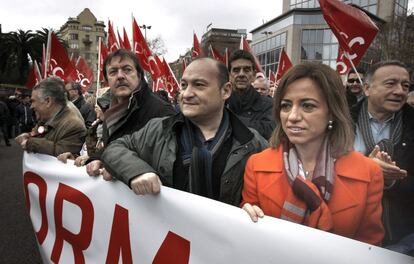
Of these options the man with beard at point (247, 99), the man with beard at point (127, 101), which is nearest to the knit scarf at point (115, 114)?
the man with beard at point (127, 101)

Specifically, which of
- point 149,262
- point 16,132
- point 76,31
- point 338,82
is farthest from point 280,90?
point 76,31

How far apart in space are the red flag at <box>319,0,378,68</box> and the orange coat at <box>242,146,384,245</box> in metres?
2.88

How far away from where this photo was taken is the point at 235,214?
1539mm

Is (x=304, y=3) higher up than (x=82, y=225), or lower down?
higher up

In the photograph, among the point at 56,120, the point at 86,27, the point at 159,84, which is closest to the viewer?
the point at 56,120

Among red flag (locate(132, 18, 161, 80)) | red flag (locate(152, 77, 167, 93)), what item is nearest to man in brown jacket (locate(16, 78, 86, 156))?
red flag (locate(132, 18, 161, 80))

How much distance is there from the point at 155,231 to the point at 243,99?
6.69 ft

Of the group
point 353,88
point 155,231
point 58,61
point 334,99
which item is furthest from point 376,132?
point 58,61

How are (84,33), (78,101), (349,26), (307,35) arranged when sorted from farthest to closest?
1. (84,33)
2. (307,35)
3. (78,101)
4. (349,26)

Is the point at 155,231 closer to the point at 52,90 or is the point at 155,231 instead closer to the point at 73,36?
the point at 52,90

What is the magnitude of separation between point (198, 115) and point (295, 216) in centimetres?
→ 76

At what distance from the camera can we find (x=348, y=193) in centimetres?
A: 152

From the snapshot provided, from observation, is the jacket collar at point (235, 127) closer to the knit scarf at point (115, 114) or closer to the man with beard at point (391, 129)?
the knit scarf at point (115, 114)

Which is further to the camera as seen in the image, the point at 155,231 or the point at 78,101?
the point at 78,101
